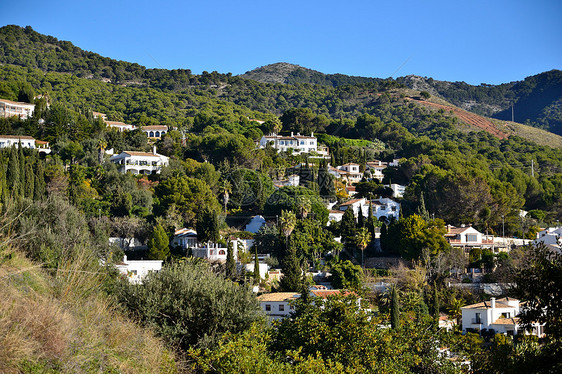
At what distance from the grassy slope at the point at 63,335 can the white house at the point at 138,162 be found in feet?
137

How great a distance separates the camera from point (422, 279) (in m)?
37.5

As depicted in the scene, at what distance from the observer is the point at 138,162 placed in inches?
2149

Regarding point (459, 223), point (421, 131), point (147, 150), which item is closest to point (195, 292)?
point (459, 223)

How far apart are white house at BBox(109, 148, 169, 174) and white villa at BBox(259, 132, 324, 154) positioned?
53.2 feet

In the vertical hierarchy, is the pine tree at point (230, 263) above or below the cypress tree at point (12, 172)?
below

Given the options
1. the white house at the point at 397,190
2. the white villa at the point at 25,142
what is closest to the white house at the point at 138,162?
the white villa at the point at 25,142

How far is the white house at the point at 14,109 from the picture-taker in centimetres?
6341

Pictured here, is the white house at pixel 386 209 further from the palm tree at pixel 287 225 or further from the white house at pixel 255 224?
the palm tree at pixel 287 225

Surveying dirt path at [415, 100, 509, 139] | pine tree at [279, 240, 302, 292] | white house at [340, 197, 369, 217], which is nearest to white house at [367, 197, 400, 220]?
white house at [340, 197, 369, 217]

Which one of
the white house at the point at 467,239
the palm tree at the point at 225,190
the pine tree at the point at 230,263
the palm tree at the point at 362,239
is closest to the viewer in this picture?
the pine tree at the point at 230,263

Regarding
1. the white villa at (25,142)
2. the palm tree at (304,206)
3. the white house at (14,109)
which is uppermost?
the white house at (14,109)

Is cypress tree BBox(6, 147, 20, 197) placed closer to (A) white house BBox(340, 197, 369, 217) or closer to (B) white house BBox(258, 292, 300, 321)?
(B) white house BBox(258, 292, 300, 321)

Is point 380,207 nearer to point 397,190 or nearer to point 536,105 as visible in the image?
point 397,190

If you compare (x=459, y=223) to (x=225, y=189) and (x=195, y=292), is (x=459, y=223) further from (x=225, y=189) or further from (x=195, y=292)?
(x=195, y=292)
